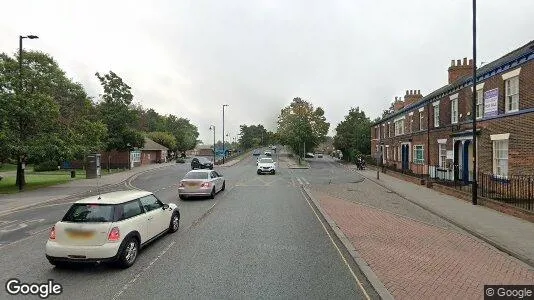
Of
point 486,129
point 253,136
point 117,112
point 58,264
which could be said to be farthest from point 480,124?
point 253,136

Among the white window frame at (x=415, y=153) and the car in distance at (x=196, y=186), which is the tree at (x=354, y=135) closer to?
the white window frame at (x=415, y=153)

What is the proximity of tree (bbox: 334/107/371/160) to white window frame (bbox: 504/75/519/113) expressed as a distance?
42060mm

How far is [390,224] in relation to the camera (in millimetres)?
12711

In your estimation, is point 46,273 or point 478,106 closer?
point 46,273

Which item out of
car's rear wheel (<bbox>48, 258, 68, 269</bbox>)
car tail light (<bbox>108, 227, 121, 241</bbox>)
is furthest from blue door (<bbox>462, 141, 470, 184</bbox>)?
car's rear wheel (<bbox>48, 258, 68, 269</bbox>)

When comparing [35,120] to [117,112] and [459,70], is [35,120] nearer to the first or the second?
[117,112]

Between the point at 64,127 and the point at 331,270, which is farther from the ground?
the point at 64,127

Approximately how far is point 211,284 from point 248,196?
1306cm

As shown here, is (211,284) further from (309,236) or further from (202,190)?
(202,190)

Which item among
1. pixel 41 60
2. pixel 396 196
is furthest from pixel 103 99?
pixel 396 196

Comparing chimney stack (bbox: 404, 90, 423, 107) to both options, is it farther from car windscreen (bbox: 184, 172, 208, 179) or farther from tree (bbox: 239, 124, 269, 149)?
tree (bbox: 239, 124, 269, 149)

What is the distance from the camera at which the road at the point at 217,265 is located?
6.68 m

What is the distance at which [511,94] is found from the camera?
1783cm

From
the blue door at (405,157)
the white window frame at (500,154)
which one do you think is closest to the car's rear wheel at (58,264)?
the white window frame at (500,154)
